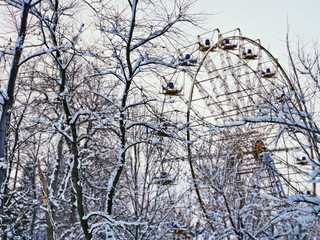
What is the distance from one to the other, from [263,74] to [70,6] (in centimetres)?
983

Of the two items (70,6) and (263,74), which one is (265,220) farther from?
(263,74)

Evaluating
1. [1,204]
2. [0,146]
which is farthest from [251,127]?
[0,146]

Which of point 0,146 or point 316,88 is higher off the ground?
point 316,88

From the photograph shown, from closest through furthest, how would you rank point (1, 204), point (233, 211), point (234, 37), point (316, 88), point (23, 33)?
point (23, 33)
point (316, 88)
point (233, 211)
point (1, 204)
point (234, 37)

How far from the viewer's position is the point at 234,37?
12609 millimetres

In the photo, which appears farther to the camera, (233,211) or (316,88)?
(233,211)

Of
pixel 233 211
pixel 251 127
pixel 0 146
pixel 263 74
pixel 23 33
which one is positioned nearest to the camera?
pixel 0 146

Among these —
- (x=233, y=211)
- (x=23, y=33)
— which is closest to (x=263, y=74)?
(x=233, y=211)

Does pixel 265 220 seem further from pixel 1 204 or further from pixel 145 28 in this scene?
pixel 1 204

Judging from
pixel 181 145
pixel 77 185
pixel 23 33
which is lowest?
pixel 77 185

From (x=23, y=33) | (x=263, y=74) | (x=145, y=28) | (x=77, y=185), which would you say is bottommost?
(x=77, y=185)

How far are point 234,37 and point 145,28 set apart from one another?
714 cm

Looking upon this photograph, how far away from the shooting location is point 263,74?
1412 centimetres

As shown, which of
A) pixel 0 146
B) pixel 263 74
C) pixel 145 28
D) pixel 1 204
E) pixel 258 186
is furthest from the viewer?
pixel 263 74
